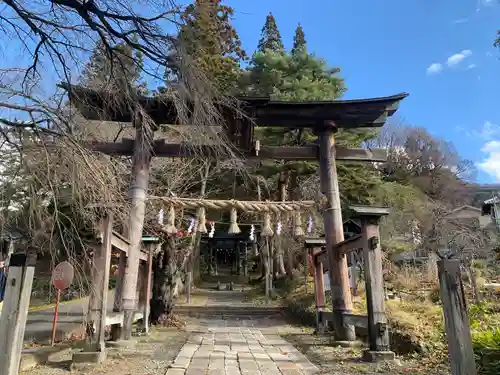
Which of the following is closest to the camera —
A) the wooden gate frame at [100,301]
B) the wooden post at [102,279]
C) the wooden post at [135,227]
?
the wooden gate frame at [100,301]

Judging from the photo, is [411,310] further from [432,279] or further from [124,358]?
[124,358]

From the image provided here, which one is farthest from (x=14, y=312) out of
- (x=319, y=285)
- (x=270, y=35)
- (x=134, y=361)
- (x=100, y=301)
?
(x=270, y=35)

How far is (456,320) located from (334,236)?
12.4 feet

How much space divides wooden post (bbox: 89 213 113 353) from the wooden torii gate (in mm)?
1090

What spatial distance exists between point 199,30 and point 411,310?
20.8 ft

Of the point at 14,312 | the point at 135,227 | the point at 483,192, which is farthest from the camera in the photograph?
the point at 483,192

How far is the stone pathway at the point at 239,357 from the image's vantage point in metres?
4.50

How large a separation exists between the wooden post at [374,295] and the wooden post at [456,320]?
1.80m

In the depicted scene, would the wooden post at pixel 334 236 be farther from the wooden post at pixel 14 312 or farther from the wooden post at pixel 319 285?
the wooden post at pixel 14 312

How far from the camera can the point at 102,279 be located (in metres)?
4.88

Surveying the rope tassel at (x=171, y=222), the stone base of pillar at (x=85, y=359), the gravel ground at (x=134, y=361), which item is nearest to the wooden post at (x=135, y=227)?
the gravel ground at (x=134, y=361)

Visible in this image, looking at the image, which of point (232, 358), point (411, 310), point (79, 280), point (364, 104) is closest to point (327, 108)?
point (364, 104)

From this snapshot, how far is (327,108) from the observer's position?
7297mm

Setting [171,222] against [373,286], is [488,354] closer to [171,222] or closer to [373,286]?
[373,286]
